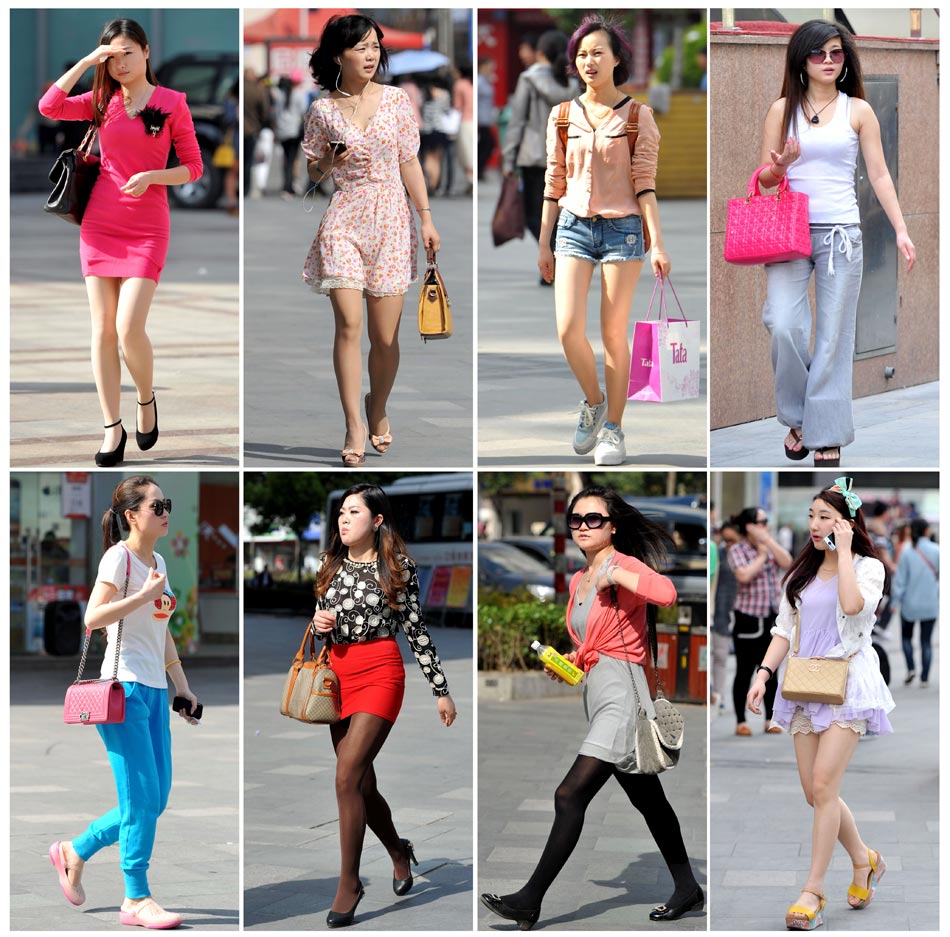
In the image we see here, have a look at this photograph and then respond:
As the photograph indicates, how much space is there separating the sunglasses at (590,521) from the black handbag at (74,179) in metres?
2.44

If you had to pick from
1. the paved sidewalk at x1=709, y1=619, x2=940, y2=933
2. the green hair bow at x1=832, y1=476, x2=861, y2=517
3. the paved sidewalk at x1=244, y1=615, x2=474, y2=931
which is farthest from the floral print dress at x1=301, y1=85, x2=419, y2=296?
the paved sidewalk at x1=709, y1=619, x2=940, y2=933

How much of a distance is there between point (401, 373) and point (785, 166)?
8.29 feet

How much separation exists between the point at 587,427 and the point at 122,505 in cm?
218

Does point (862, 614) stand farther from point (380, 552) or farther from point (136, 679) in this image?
point (136, 679)

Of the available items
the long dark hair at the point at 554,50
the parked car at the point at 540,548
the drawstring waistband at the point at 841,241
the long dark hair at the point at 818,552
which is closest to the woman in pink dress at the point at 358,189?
the drawstring waistband at the point at 841,241

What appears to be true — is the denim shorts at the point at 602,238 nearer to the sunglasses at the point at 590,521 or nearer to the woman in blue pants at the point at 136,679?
the sunglasses at the point at 590,521

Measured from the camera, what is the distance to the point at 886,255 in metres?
8.65

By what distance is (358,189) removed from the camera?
6.29 m

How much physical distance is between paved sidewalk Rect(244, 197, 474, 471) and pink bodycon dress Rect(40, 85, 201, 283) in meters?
0.99

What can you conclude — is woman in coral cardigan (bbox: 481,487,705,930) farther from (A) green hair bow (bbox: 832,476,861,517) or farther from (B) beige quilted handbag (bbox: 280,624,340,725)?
(B) beige quilted handbag (bbox: 280,624,340,725)

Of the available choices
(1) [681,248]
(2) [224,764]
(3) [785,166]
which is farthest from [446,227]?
(3) [785,166]

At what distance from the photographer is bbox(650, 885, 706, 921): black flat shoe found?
550 centimetres

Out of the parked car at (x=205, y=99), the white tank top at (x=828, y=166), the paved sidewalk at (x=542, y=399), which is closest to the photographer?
the white tank top at (x=828, y=166)

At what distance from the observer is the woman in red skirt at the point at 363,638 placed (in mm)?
5410
